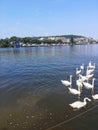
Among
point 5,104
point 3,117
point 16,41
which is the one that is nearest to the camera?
point 3,117

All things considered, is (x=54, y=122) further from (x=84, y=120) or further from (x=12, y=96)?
(x=12, y=96)

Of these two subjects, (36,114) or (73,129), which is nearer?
(73,129)

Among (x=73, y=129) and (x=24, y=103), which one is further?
(x=24, y=103)

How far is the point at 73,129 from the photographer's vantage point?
12.8 metres

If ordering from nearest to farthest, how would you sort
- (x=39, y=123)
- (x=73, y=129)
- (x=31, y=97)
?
1. (x=73, y=129)
2. (x=39, y=123)
3. (x=31, y=97)

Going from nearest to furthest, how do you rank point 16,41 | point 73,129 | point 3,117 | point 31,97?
point 73,129
point 3,117
point 31,97
point 16,41

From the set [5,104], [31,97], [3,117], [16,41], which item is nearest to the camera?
[3,117]

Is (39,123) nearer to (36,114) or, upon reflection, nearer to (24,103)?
(36,114)

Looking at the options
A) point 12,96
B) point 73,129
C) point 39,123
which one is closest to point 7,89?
point 12,96

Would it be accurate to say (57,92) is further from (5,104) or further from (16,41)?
(16,41)

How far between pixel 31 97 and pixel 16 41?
167m

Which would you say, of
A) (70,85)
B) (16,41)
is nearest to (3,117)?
(70,85)

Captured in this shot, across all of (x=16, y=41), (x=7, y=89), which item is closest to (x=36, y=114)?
(x=7, y=89)

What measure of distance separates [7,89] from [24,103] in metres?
4.66
